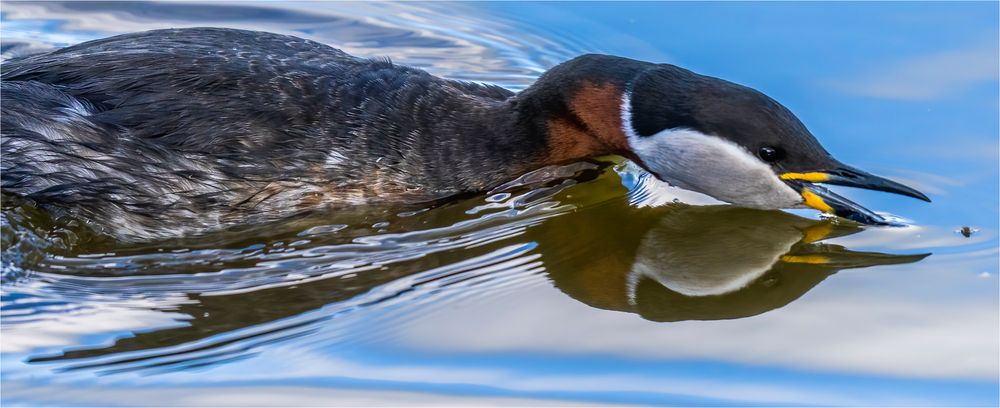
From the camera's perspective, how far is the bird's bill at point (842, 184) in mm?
7258

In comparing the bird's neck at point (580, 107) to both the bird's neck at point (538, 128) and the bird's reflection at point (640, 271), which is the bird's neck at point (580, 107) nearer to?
the bird's neck at point (538, 128)

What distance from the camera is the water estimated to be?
5.96 meters

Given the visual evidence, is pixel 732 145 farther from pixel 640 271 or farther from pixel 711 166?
pixel 640 271

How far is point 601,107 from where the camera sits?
306 inches

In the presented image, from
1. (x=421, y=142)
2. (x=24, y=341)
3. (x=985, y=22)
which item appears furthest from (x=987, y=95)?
(x=24, y=341)

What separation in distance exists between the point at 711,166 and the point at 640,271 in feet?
2.84

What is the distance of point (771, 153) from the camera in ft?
24.0

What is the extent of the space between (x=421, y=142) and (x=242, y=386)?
7.89 ft

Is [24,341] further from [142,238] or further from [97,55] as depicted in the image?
[97,55]

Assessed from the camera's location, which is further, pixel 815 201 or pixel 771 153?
pixel 815 201

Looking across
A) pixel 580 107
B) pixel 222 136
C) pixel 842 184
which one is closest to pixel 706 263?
pixel 842 184

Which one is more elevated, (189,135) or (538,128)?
(538,128)

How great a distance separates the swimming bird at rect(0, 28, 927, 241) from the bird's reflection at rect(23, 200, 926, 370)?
213 millimetres

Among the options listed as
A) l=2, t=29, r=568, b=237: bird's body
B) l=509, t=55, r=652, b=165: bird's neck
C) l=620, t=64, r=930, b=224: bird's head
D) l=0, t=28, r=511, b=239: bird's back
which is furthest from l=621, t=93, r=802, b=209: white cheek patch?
l=0, t=28, r=511, b=239: bird's back
